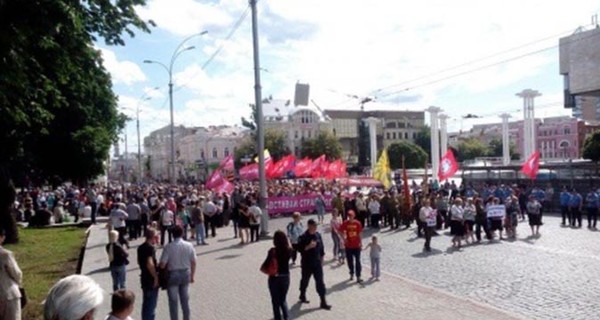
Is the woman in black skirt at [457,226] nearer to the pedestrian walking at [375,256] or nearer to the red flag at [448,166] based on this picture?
the pedestrian walking at [375,256]

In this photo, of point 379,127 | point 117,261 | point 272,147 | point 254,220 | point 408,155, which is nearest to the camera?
point 117,261

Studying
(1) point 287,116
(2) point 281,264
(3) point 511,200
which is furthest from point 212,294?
(1) point 287,116

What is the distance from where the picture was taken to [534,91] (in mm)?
62281

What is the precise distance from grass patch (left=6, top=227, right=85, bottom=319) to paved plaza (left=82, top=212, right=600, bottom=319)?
891 mm

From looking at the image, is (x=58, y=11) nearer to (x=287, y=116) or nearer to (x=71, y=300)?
(x=71, y=300)

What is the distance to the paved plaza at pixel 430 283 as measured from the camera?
11.4m

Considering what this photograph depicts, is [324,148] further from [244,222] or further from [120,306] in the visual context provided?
[120,306]

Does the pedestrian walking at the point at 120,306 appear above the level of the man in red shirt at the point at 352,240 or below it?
above

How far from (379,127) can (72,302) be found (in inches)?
5235

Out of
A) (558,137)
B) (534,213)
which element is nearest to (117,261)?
(534,213)

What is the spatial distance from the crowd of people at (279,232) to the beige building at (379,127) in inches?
3473

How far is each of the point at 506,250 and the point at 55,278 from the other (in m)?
12.9

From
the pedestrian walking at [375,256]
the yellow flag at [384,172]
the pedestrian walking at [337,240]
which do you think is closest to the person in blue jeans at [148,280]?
the pedestrian walking at [375,256]

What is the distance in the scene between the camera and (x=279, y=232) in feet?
34.5
